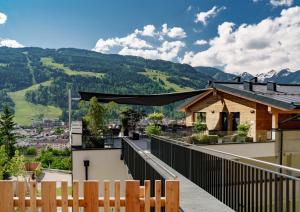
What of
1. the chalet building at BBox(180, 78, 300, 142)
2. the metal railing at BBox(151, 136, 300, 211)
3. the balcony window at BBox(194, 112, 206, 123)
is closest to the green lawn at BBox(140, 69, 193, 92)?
the balcony window at BBox(194, 112, 206, 123)

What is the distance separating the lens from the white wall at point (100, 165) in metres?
13.7

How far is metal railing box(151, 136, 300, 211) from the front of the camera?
3895mm

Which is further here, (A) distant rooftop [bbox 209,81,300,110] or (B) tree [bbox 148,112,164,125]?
(B) tree [bbox 148,112,164,125]

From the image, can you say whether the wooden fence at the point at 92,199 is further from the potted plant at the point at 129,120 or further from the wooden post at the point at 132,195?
the potted plant at the point at 129,120

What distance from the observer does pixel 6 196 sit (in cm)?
451

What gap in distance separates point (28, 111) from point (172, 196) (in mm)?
136211

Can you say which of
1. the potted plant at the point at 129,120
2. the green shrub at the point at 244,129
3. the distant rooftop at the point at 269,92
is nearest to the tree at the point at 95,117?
the potted plant at the point at 129,120

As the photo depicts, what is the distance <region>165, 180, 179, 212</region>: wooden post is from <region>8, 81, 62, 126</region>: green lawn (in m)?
126

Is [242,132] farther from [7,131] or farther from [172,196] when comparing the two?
[7,131]

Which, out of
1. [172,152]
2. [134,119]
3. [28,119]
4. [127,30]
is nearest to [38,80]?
[28,119]

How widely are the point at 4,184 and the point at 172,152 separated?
5059 mm

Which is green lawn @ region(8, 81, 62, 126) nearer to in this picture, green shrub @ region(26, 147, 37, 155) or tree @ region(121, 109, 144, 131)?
green shrub @ region(26, 147, 37, 155)

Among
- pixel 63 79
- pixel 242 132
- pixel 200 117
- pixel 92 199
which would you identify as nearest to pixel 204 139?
pixel 242 132

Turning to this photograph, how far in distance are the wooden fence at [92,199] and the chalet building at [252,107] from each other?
11.2 meters
